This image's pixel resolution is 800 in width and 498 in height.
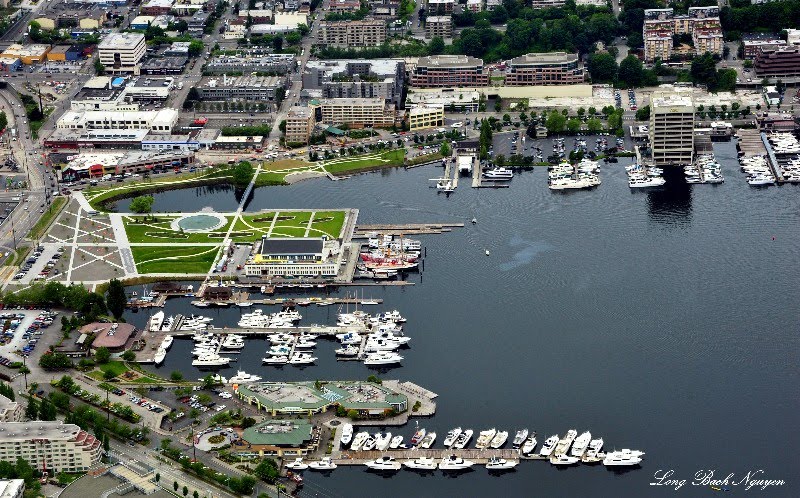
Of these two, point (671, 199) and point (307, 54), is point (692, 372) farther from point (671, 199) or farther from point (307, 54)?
point (307, 54)

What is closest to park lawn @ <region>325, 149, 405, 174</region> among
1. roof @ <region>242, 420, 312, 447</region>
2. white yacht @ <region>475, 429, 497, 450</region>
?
roof @ <region>242, 420, 312, 447</region>

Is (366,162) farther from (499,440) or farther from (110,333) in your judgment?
(499,440)

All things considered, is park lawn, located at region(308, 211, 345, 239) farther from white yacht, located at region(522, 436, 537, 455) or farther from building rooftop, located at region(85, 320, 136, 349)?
white yacht, located at region(522, 436, 537, 455)

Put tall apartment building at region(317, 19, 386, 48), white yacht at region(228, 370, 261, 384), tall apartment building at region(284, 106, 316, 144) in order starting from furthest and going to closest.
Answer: tall apartment building at region(317, 19, 386, 48) → tall apartment building at region(284, 106, 316, 144) → white yacht at region(228, 370, 261, 384)

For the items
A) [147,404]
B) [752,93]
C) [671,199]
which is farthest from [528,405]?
[752,93]

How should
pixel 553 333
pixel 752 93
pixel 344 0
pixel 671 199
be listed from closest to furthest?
1. pixel 553 333
2. pixel 671 199
3. pixel 752 93
4. pixel 344 0

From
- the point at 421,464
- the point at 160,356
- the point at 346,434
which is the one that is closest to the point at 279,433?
the point at 346,434
